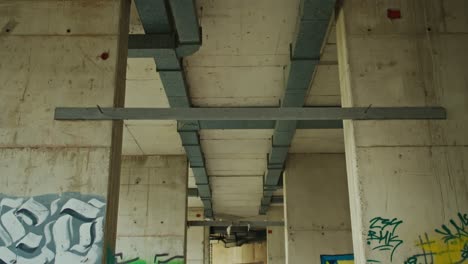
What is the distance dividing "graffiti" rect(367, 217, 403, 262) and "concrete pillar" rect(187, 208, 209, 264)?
15.4 metres

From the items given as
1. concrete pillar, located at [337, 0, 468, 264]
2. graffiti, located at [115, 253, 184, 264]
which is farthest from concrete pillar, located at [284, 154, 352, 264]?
concrete pillar, located at [337, 0, 468, 264]

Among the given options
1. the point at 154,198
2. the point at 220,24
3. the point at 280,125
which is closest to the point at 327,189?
the point at 280,125

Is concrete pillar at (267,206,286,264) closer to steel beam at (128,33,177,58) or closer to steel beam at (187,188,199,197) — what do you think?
steel beam at (187,188,199,197)

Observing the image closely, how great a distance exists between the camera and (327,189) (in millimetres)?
12164

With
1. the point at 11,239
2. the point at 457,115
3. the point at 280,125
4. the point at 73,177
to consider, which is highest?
the point at 280,125

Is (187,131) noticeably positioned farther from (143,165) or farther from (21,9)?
(21,9)

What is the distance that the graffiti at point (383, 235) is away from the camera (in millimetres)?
4961

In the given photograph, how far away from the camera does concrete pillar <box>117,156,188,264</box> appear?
1200 cm

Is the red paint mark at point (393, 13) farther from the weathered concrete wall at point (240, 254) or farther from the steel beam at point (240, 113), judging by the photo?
the weathered concrete wall at point (240, 254)

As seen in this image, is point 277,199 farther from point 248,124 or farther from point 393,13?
point 393,13

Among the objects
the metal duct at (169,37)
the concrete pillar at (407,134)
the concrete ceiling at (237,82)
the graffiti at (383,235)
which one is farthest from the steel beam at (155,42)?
the graffiti at (383,235)

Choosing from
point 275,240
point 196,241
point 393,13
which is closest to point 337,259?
point 393,13

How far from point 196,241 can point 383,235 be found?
15740 millimetres

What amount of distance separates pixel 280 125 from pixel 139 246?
5.08 metres
